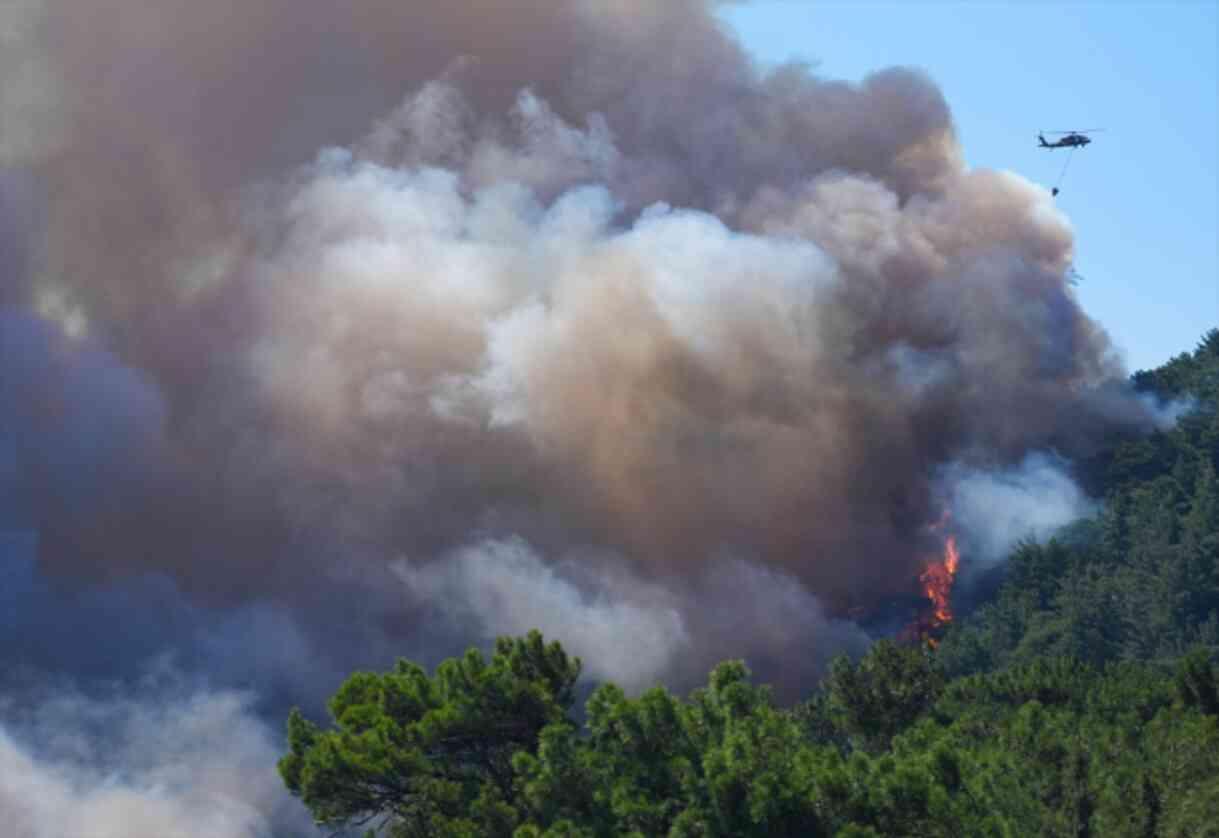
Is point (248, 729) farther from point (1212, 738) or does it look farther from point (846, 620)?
point (1212, 738)

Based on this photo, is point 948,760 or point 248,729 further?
point 248,729

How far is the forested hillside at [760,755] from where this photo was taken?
4897 centimetres

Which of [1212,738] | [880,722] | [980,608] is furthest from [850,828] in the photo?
[980,608]

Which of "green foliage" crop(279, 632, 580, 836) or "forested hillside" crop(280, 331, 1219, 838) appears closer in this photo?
"forested hillside" crop(280, 331, 1219, 838)

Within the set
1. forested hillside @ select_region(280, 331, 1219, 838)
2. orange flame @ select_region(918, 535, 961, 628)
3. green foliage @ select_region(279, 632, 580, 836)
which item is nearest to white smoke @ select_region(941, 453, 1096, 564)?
orange flame @ select_region(918, 535, 961, 628)

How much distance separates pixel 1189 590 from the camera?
12006 centimetres

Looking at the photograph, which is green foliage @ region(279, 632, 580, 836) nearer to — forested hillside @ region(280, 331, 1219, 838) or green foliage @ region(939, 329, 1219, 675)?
forested hillside @ region(280, 331, 1219, 838)

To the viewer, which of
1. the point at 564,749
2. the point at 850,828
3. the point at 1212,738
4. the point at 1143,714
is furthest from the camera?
the point at 1143,714

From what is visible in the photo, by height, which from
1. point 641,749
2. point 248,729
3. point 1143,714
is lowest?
point 641,749

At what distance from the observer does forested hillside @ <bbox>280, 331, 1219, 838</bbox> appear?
49.0m

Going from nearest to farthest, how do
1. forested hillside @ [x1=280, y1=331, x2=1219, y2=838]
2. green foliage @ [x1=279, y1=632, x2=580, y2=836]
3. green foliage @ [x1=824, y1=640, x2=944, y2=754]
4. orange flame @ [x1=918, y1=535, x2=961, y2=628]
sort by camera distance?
forested hillside @ [x1=280, y1=331, x2=1219, y2=838], green foliage @ [x1=279, y1=632, x2=580, y2=836], green foliage @ [x1=824, y1=640, x2=944, y2=754], orange flame @ [x1=918, y1=535, x2=961, y2=628]

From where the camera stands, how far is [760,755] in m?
49.8

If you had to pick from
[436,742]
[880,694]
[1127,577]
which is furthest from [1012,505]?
[436,742]

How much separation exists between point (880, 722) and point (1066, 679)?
8007 mm
